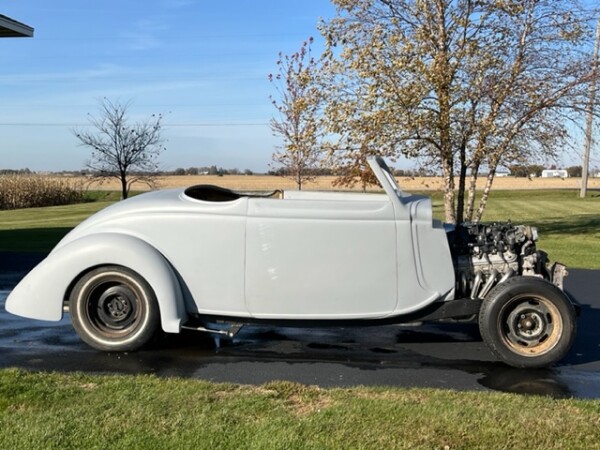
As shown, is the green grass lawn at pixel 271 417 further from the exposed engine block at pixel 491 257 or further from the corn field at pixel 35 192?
the corn field at pixel 35 192

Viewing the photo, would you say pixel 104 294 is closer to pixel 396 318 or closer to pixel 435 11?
pixel 396 318

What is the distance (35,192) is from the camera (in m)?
40.6

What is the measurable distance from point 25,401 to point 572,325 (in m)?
4.26

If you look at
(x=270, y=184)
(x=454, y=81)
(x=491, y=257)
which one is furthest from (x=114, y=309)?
(x=270, y=184)

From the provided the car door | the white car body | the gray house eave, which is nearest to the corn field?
the gray house eave

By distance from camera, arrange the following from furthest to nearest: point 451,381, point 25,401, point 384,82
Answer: point 384,82, point 451,381, point 25,401

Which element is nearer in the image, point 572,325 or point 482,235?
point 572,325

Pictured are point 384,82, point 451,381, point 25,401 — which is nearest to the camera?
point 25,401

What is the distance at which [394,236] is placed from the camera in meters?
5.47

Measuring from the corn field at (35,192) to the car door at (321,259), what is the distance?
37448 millimetres

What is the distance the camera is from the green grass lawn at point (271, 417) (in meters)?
3.62

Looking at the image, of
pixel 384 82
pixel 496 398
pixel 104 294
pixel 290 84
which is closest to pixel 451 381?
pixel 496 398

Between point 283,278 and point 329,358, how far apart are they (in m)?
0.85

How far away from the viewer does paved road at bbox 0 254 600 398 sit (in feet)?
16.6
